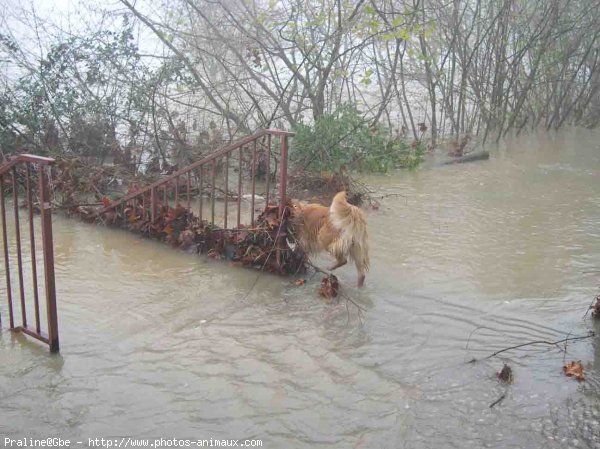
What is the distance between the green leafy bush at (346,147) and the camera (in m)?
9.62

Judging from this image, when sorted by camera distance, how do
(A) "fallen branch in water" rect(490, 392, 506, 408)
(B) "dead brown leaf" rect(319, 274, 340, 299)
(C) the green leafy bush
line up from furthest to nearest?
(C) the green leafy bush → (B) "dead brown leaf" rect(319, 274, 340, 299) → (A) "fallen branch in water" rect(490, 392, 506, 408)

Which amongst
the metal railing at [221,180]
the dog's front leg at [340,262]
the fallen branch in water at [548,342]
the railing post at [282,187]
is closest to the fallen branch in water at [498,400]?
the fallen branch in water at [548,342]

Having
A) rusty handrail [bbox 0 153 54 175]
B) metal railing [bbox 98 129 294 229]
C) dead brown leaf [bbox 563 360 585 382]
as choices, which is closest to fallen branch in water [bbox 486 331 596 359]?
dead brown leaf [bbox 563 360 585 382]

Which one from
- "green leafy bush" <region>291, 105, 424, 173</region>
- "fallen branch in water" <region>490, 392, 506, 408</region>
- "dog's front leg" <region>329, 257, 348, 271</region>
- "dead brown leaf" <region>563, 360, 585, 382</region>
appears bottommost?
"fallen branch in water" <region>490, 392, 506, 408</region>

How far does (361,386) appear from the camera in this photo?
13.1ft

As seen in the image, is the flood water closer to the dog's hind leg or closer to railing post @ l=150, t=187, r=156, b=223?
the dog's hind leg

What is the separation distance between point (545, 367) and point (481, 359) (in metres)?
0.41

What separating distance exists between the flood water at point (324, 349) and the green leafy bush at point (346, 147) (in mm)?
2334

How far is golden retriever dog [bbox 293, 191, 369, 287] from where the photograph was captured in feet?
18.4

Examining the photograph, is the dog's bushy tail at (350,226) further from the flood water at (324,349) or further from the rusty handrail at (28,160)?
the rusty handrail at (28,160)

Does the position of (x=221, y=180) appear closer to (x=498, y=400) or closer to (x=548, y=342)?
(x=548, y=342)

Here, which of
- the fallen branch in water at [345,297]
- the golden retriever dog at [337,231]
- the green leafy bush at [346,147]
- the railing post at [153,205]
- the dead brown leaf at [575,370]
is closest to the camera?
the dead brown leaf at [575,370]

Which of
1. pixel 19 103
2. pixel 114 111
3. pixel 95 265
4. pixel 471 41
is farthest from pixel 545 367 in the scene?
pixel 471 41

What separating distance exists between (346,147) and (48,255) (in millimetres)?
6555
